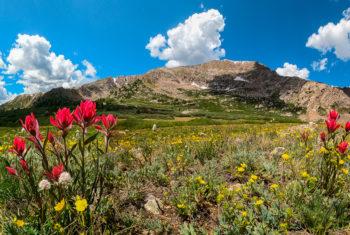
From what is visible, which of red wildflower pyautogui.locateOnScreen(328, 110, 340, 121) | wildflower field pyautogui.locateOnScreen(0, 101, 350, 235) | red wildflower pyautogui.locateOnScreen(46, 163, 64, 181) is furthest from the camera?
red wildflower pyautogui.locateOnScreen(328, 110, 340, 121)

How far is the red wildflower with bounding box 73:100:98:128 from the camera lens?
11.4 ft

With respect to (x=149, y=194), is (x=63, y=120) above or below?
above

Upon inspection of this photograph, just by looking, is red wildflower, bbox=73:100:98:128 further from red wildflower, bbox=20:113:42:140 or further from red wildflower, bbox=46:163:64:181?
red wildflower, bbox=46:163:64:181

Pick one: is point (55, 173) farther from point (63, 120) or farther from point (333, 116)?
point (333, 116)

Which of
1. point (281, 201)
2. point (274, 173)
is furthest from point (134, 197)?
point (274, 173)

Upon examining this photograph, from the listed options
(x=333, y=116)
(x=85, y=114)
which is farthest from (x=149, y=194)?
(x=333, y=116)

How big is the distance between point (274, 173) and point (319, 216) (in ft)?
6.58

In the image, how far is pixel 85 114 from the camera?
3.48m

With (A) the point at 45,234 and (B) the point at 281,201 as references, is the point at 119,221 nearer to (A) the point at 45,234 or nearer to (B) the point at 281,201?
(A) the point at 45,234

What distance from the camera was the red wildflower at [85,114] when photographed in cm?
348

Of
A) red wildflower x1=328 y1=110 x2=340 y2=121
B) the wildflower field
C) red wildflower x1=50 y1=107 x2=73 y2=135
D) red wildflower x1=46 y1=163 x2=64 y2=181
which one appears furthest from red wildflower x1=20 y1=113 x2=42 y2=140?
red wildflower x1=328 y1=110 x2=340 y2=121

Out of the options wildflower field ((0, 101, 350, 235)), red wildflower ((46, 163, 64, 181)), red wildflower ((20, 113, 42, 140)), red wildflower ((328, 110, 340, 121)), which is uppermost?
red wildflower ((328, 110, 340, 121))

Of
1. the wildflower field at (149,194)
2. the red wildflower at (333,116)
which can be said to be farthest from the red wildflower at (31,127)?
the red wildflower at (333,116)

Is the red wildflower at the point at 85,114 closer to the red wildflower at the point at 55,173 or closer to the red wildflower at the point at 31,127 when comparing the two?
the red wildflower at the point at 31,127
